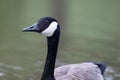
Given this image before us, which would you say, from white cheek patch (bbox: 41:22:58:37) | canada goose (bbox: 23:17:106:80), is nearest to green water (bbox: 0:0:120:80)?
canada goose (bbox: 23:17:106:80)

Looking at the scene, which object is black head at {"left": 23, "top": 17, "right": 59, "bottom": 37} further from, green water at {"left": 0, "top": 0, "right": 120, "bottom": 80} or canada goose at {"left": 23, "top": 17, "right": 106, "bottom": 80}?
green water at {"left": 0, "top": 0, "right": 120, "bottom": 80}

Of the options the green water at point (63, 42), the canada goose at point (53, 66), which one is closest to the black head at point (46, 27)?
the canada goose at point (53, 66)

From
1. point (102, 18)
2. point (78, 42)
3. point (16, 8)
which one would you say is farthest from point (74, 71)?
point (16, 8)

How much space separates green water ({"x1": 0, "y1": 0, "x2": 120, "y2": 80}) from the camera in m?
10.8

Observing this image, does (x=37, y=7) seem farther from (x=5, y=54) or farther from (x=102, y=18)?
(x=5, y=54)

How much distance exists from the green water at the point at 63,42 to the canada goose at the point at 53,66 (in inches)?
58.3

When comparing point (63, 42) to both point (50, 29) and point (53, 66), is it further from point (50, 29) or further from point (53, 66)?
point (50, 29)

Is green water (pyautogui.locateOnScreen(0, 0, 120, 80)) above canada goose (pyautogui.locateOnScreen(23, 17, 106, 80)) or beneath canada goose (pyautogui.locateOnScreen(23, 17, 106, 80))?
beneath

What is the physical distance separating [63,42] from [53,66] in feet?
20.5

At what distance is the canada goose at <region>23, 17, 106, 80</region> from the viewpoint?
6950 mm

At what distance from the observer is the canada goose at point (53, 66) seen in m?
6.95

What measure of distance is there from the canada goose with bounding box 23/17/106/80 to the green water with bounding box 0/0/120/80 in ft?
4.86

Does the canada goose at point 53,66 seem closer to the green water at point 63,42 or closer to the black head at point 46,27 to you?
the black head at point 46,27

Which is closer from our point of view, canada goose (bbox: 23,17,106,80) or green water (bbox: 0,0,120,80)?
canada goose (bbox: 23,17,106,80)
